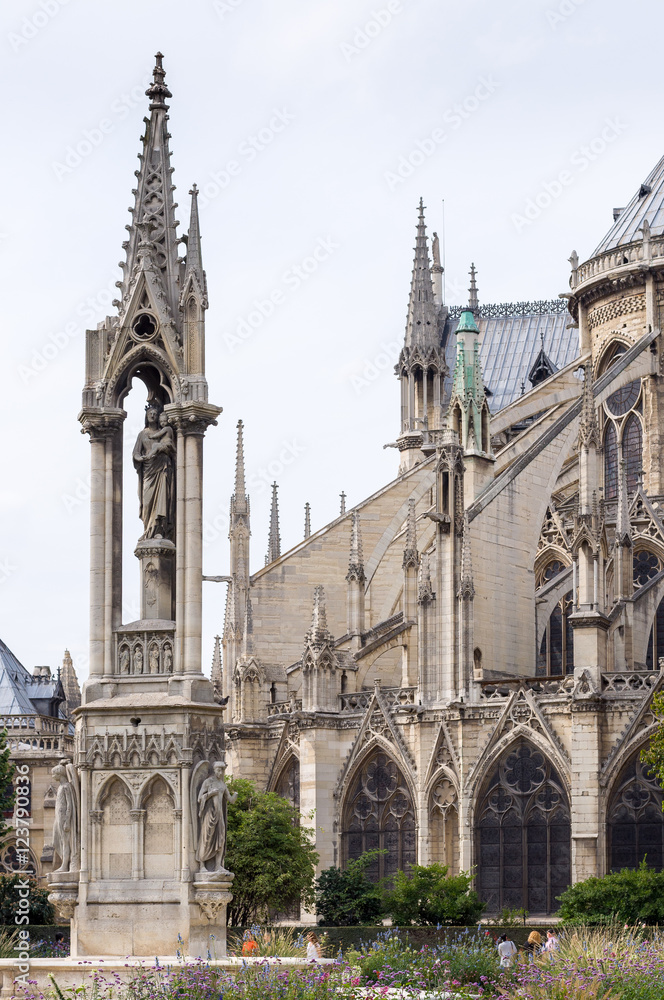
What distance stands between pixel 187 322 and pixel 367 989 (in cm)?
743

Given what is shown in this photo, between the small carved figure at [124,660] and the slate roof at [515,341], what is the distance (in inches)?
2115

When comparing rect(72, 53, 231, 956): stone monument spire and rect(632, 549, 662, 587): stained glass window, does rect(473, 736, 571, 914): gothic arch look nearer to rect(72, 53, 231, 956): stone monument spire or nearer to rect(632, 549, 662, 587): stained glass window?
rect(632, 549, 662, 587): stained glass window

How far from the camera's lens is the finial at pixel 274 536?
62.4 meters

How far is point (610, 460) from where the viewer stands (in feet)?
181

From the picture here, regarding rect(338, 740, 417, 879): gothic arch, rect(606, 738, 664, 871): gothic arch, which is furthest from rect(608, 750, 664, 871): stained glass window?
rect(338, 740, 417, 879): gothic arch

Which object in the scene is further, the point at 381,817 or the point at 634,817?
the point at 381,817

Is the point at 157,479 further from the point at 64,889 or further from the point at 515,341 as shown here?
the point at 515,341

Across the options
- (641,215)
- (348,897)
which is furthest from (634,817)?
(641,215)

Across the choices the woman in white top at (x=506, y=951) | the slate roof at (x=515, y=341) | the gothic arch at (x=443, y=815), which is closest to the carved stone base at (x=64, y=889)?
the woman in white top at (x=506, y=951)

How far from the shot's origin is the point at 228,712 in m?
51.1

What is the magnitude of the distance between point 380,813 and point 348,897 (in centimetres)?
487

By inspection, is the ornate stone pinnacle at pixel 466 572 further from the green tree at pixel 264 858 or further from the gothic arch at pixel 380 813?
the green tree at pixel 264 858

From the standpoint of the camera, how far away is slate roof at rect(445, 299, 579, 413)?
74.4m

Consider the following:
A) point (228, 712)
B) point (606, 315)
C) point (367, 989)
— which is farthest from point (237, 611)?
point (367, 989)
